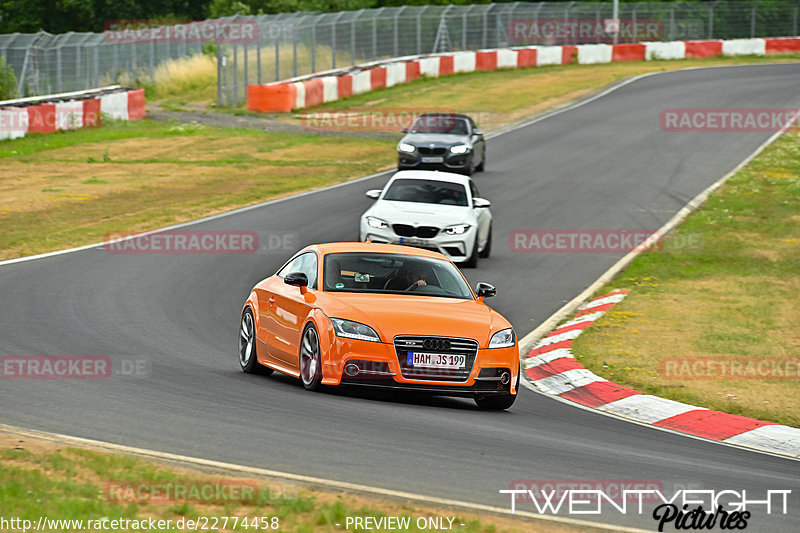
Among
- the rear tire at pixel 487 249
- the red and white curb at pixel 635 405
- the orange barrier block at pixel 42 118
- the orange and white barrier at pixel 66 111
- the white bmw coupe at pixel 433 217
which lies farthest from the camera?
the orange barrier block at pixel 42 118

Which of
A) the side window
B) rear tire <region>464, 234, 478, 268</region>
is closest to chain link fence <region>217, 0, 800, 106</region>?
rear tire <region>464, 234, 478, 268</region>

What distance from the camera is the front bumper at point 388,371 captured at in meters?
10.3

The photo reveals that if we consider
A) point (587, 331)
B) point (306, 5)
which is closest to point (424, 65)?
point (306, 5)

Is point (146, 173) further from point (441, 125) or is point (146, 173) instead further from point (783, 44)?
point (783, 44)

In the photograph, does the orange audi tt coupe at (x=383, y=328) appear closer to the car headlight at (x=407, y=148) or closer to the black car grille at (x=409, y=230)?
the black car grille at (x=409, y=230)

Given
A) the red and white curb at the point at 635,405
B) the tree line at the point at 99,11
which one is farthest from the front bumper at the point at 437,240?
the tree line at the point at 99,11

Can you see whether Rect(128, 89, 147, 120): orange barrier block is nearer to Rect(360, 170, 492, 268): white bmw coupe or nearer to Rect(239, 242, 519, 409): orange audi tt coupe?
Rect(360, 170, 492, 268): white bmw coupe

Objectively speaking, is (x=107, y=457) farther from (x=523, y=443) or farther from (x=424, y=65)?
(x=424, y=65)

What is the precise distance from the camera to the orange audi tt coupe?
10336 millimetres

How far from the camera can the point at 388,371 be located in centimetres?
1030

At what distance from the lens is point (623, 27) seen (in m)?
66.8

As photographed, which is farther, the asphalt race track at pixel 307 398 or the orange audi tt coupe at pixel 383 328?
the orange audi tt coupe at pixel 383 328

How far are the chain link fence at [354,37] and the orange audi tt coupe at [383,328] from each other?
33555 millimetres

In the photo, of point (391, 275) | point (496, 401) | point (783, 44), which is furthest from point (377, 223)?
point (783, 44)
